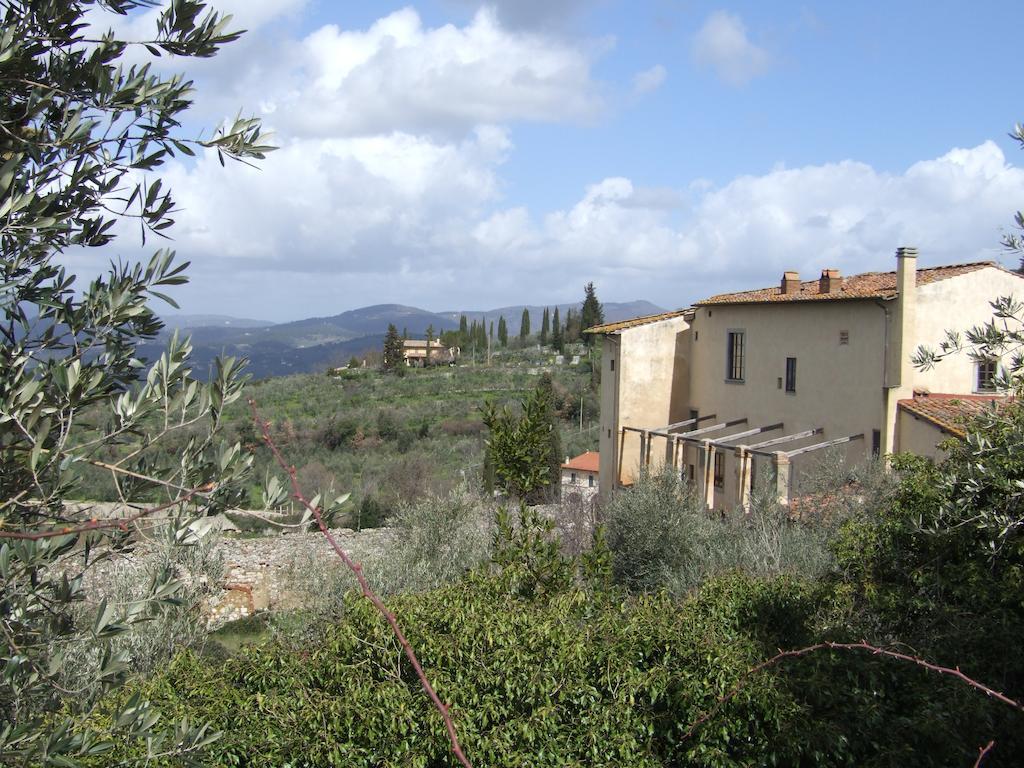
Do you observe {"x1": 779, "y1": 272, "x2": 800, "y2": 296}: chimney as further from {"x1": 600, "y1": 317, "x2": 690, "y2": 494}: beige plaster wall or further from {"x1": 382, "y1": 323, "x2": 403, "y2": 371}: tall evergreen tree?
{"x1": 382, "y1": 323, "x2": 403, "y2": 371}: tall evergreen tree

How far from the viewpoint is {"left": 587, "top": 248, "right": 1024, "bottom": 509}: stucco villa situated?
17219 millimetres

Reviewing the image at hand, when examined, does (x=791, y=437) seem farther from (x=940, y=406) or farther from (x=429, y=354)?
(x=429, y=354)

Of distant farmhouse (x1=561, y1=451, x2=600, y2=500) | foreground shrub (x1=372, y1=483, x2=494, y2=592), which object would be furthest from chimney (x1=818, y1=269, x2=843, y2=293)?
distant farmhouse (x1=561, y1=451, x2=600, y2=500)

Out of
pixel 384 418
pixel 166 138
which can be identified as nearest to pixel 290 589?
pixel 166 138

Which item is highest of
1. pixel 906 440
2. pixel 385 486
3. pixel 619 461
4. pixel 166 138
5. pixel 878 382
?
pixel 166 138

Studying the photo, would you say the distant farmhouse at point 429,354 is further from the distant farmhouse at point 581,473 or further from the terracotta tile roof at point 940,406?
the terracotta tile roof at point 940,406

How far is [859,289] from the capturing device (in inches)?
756

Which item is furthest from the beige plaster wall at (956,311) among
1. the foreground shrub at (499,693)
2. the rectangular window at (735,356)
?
the foreground shrub at (499,693)

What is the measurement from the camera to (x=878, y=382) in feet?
57.7

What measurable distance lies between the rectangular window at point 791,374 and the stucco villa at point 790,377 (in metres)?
0.05

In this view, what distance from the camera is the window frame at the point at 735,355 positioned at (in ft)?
74.7

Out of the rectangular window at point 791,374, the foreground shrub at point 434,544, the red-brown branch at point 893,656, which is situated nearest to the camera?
the red-brown branch at point 893,656

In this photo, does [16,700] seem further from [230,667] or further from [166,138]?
[230,667]

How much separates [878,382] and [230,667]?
14.5 meters
